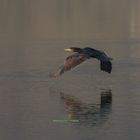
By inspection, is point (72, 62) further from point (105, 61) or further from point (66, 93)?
point (66, 93)

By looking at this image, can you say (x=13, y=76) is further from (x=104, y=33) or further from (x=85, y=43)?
(x=104, y=33)

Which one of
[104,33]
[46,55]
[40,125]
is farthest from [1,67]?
[104,33]

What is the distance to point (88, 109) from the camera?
48.6 feet

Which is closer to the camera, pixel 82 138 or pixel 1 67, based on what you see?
pixel 82 138

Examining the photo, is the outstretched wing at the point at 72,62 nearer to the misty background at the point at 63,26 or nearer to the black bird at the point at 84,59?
the black bird at the point at 84,59

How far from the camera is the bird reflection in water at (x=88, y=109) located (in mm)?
13875

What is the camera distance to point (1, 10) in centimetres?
5600

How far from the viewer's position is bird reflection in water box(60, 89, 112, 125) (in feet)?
45.5

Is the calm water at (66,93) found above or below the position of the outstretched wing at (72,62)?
below

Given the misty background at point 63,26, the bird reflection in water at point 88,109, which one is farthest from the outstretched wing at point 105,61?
the misty background at point 63,26

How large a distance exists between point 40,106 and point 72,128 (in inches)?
84.2

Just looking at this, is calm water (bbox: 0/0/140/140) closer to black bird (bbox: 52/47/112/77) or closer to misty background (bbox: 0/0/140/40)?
black bird (bbox: 52/47/112/77)

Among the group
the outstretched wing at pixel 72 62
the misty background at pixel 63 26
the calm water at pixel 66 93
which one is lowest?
the misty background at pixel 63 26

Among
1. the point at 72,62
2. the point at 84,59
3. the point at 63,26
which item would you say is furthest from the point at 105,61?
the point at 63,26
